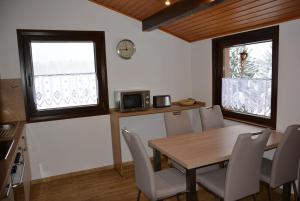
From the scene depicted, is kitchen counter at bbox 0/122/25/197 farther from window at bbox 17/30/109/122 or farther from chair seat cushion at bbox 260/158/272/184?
chair seat cushion at bbox 260/158/272/184

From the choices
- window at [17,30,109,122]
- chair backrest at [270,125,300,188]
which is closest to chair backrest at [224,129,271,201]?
chair backrest at [270,125,300,188]

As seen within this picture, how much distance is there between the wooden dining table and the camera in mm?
1956

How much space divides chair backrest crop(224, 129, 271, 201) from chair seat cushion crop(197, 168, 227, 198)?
0.11 meters

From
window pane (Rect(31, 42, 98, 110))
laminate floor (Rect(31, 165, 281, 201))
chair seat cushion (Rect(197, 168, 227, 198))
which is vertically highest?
window pane (Rect(31, 42, 98, 110))

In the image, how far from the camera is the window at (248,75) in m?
2.84

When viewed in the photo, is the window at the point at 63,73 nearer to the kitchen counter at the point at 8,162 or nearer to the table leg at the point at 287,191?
the kitchen counter at the point at 8,162

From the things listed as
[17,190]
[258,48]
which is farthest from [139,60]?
[17,190]

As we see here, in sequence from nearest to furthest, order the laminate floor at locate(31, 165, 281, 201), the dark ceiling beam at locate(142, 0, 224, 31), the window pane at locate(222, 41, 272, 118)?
the dark ceiling beam at locate(142, 0, 224, 31) → the laminate floor at locate(31, 165, 281, 201) → the window pane at locate(222, 41, 272, 118)

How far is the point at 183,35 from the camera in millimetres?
3898

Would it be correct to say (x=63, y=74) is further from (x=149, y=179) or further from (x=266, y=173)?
(x=266, y=173)

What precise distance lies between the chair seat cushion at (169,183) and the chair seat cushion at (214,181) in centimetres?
19

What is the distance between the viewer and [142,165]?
2023mm

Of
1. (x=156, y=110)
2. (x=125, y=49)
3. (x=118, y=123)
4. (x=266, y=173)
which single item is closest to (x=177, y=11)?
(x=125, y=49)

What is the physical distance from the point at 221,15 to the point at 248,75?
94 centimetres
